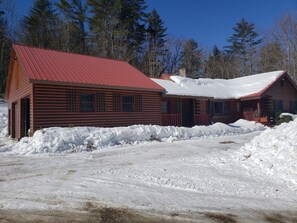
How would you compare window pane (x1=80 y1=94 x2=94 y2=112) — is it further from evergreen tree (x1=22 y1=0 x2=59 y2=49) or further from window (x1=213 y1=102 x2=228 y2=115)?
evergreen tree (x1=22 y1=0 x2=59 y2=49)

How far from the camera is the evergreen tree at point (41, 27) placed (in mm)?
38188

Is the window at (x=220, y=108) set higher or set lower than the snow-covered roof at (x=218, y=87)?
lower

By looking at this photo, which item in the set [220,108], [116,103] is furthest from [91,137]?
[220,108]

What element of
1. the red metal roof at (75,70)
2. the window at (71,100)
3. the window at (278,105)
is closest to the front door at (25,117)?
the red metal roof at (75,70)

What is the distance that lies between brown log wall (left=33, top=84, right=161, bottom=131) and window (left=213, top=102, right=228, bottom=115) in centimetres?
895

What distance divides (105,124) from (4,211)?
39.7 feet

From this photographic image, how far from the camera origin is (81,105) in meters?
16.0

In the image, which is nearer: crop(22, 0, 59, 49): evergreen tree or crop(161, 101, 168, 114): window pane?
crop(161, 101, 168, 114): window pane

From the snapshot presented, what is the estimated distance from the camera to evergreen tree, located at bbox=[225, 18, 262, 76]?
50.0 m

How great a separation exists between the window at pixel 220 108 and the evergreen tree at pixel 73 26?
2160 cm

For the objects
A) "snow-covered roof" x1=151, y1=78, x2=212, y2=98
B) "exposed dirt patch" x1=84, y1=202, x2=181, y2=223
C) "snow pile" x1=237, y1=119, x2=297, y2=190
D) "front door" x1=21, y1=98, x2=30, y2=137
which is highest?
"snow-covered roof" x1=151, y1=78, x2=212, y2=98

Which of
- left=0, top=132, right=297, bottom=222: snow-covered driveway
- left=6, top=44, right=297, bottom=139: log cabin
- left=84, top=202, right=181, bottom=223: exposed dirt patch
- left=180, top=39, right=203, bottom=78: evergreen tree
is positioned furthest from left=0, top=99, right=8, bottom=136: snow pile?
left=180, top=39, right=203, bottom=78: evergreen tree

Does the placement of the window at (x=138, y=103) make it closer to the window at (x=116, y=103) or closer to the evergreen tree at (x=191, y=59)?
the window at (x=116, y=103)

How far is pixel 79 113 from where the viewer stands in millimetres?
15773
